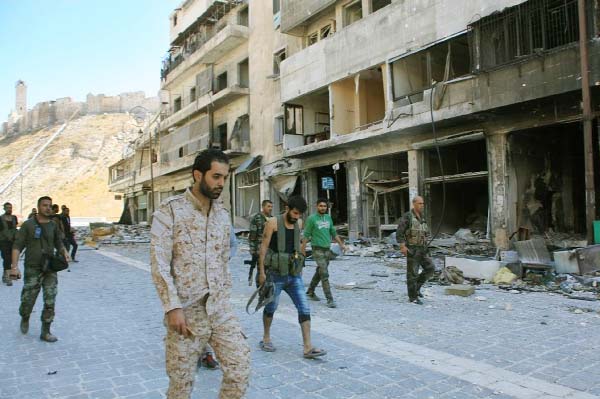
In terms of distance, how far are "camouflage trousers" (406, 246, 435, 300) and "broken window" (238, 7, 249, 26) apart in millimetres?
22998

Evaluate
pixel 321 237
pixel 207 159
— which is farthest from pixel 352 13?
pixel 207 159

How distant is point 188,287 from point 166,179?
36446mm

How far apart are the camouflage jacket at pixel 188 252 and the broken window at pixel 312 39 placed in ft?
64.4

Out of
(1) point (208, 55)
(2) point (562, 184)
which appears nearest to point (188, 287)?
(2) point (562, 184)

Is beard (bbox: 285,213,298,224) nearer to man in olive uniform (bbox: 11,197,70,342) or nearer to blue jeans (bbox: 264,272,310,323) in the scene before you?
blue jeans (bbox: 264,272,310,323)

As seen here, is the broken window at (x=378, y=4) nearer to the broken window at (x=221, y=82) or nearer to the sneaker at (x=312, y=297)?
the broken window at (x=221, y=82)

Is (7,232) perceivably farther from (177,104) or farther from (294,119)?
(177,104)

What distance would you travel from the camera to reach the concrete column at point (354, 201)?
18234 millimetres

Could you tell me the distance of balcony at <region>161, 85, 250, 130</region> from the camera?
26078 mm

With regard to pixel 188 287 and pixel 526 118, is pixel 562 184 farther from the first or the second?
pixel 188 287

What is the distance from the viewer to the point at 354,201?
18.5 metres

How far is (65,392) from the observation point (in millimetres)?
3797

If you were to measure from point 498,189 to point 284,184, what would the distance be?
37.9 feet

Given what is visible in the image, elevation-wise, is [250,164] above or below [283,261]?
above
